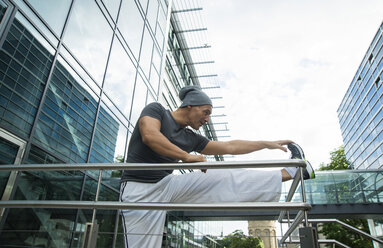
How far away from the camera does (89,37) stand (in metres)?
6.11

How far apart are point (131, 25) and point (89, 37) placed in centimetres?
266

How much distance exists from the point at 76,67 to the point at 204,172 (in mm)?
4831

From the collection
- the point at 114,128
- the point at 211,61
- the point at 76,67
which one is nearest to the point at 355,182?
the point at 211,61

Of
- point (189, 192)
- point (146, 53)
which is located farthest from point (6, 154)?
point (146, 53)

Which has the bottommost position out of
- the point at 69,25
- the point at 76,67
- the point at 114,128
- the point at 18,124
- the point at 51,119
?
the point at 18,124

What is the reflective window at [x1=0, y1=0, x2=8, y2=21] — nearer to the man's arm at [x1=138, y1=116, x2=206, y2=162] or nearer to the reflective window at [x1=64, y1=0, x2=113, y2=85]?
the reflective window at [x1=64, y1=0, x2=113, y2=85]

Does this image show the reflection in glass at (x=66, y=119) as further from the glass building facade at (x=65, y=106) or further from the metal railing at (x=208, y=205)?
the metal railing at (x=208, y=205)

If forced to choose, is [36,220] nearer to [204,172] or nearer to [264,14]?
[204,172]

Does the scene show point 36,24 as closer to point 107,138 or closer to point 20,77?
point 20,77

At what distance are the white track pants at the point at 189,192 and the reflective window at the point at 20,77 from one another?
3.02m

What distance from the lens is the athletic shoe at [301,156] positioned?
1566mm

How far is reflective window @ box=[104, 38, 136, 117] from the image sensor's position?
706cm

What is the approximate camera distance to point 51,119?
4.75 meters

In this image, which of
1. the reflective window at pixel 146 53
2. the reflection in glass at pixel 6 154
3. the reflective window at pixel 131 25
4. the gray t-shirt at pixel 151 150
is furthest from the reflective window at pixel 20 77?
the reflective window at pixel 146 53
